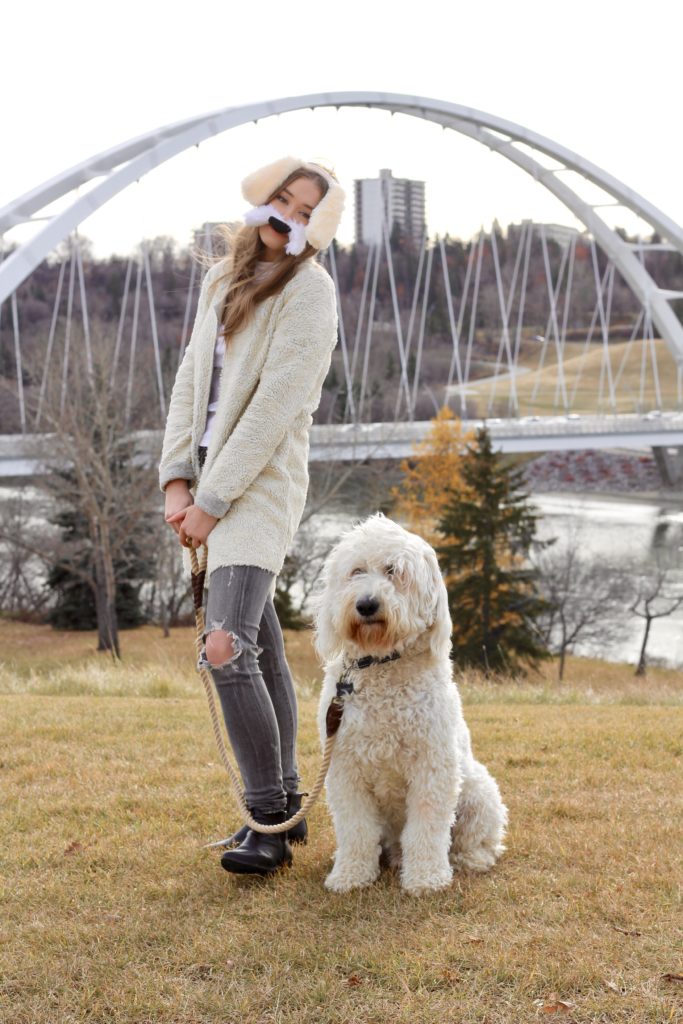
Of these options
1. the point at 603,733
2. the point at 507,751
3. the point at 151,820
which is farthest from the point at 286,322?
the point at 603,733

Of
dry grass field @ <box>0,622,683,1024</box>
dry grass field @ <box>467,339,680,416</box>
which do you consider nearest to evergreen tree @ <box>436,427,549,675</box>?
dry grass field @ <box>0,622,683,1024</box>

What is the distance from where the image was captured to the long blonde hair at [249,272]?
2.95 m

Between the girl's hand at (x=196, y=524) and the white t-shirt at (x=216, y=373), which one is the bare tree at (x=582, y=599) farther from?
the girl's hand at (x=196, y=524)

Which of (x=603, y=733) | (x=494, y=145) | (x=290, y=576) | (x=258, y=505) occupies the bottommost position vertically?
(x=290, y=576)

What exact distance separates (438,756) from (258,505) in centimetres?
80

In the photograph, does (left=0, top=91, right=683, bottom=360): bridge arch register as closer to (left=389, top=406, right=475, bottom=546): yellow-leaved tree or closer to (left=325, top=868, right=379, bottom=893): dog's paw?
(left=389, top=406, right=475, bottom=546): yellow-leaved tree

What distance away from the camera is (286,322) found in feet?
9.62

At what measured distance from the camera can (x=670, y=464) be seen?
115ft

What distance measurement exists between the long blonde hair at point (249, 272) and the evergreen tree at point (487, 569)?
56.3 ft

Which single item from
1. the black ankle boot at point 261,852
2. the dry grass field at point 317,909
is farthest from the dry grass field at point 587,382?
the black ankle boot at point 261,852

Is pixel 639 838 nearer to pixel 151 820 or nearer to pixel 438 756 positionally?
pixel 438 756

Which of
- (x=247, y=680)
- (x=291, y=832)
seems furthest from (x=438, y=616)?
(x=291, y=832)

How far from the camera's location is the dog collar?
2.87 metres

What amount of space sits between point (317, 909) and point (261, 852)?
0.25 meters
